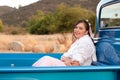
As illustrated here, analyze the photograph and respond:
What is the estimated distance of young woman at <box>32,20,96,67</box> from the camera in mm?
3531

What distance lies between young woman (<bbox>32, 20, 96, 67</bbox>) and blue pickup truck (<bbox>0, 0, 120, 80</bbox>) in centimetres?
18

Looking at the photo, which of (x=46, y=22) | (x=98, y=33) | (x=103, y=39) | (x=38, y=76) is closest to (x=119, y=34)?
(x=103, y=39)

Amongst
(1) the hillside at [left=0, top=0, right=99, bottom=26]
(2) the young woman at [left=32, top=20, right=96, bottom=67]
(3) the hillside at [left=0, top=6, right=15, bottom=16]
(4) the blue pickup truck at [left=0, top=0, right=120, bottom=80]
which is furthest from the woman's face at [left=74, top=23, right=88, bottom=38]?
(3) the hillside at [left=0, top=6, right=15, bottom=16]

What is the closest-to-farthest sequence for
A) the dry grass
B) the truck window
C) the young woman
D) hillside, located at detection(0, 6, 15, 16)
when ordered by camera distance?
1. the young woman
2. the truck window
3. the dry grass
4. hillside, located at detection(0, 6, 15, 16)

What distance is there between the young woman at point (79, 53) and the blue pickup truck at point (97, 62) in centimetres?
18

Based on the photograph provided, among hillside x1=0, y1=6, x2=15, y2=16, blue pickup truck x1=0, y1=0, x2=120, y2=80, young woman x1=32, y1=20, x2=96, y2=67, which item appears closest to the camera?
blue pickup truck x1=0, y1=0, x2=120, y2=80

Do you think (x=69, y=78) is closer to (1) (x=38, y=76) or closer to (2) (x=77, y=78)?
(2) (x=77, y=78)

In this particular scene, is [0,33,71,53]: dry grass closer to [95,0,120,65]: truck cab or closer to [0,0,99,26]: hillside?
[95,0,120,65]: truck cab

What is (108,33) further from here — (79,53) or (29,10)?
(29,10)

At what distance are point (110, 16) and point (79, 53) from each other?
3.08 ft

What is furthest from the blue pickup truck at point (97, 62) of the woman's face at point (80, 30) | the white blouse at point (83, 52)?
the woman's face at point (80, 30)

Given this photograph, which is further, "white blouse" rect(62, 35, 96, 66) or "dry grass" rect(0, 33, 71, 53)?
"dry grass" rect(0, 33, 71, 53)

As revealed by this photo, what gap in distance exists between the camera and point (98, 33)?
4.47 m

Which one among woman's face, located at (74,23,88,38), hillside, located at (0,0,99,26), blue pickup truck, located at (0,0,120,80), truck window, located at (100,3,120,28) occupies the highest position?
hillside, located at (0,0,99,26)
